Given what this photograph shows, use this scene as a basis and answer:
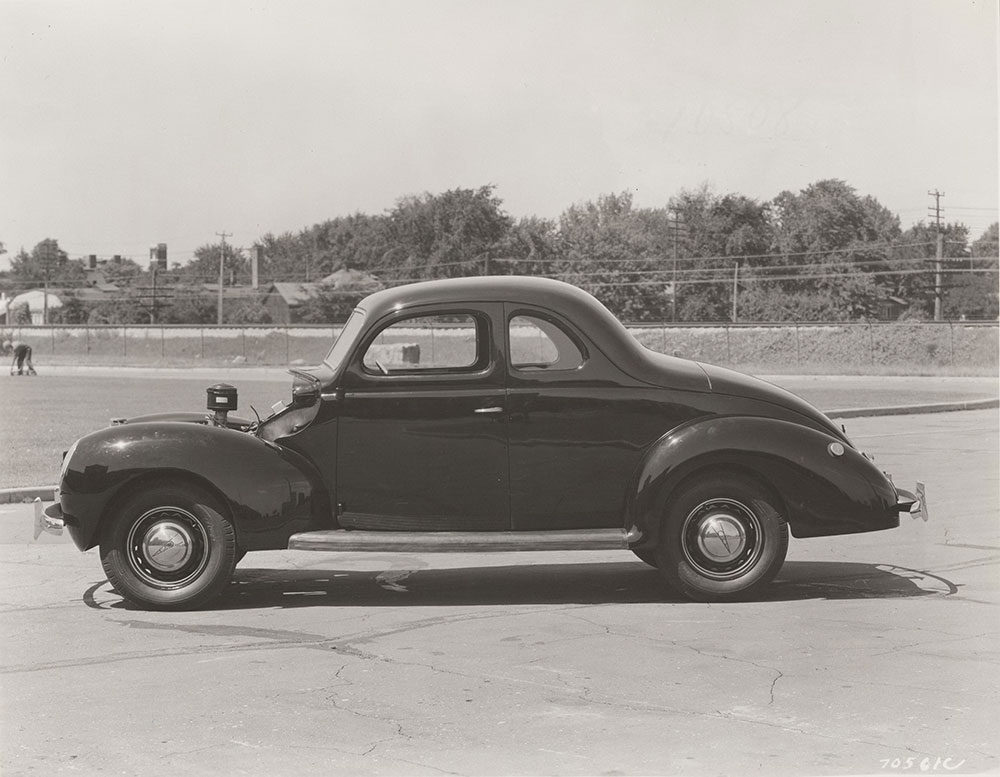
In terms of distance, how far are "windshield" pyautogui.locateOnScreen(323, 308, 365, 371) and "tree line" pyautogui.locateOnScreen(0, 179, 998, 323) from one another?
71.0 m

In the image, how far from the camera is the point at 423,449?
7.08 metres

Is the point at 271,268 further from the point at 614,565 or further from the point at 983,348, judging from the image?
the point at 614,565

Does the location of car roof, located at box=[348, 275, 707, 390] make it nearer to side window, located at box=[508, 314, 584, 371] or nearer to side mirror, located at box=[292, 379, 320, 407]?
side window, located at box=[508, 314, 584, 371]

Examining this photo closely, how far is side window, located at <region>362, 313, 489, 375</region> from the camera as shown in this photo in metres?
7.20

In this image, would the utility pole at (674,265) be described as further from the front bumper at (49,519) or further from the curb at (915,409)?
the front bumper at (49,519)

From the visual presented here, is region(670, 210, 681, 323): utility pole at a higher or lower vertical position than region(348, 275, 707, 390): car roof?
higher

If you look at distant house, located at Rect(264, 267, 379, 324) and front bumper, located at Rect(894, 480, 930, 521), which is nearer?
front bumper, located at Rect(894, 480, 930, 521)

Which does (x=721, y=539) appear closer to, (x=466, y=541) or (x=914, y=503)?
(x=914, y=503)

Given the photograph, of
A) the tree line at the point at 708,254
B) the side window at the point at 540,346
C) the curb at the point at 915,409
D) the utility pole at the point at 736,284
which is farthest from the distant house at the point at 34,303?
the side window at the point at 540,346

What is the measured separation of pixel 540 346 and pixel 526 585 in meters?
1.58

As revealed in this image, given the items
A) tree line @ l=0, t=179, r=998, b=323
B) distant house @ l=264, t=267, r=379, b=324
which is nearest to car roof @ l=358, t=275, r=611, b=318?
tree line @ l=0, t=179, r=998, b=323

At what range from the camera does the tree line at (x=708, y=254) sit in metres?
81.1

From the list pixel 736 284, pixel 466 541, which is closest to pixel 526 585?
pixel 466 541

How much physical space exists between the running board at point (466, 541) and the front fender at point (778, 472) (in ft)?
0.78
